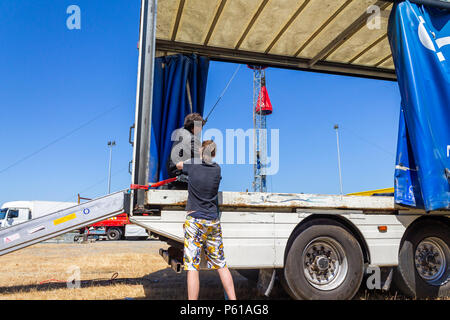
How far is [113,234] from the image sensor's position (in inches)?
798

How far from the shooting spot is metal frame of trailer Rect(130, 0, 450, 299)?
3.30 metres

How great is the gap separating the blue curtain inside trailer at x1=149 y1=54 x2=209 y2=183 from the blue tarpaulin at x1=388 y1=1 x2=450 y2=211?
298 centimetres

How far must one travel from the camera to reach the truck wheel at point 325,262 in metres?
3.46

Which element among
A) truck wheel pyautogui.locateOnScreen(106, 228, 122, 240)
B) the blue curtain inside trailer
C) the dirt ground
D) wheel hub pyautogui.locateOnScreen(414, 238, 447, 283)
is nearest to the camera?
wheel hub pyautogui.locateOnScreen(414, 238, 447, 283)

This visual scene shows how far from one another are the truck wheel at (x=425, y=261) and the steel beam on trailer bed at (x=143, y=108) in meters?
3.13

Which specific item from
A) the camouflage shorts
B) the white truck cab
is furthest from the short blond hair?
the white truck cab

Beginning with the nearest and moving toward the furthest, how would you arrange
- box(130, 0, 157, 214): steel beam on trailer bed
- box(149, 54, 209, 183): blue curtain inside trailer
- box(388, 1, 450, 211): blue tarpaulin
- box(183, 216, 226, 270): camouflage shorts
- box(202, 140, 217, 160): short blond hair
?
box(183, 216, 226, 270): camouflage shorts → box(202, 140, 217, 160): short blond hair → box(130, 0, 157, 214): steel beam on trailer bed → box(388, 1, 450, 211): blue tarpaulin → box(149, 54, 209, 183): blue curtain inside trailer

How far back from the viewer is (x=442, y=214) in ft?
13.4

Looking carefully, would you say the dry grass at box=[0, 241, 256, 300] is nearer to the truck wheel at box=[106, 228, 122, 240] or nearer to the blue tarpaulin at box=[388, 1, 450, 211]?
the blue tarpaulin at box=[388, 1, 450, 211]

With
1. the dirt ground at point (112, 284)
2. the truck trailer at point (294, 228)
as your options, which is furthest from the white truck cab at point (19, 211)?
the truck trailer at point (294, 228)

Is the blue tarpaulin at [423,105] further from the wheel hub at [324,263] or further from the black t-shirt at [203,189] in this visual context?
the black t-shirt at [203,189]
